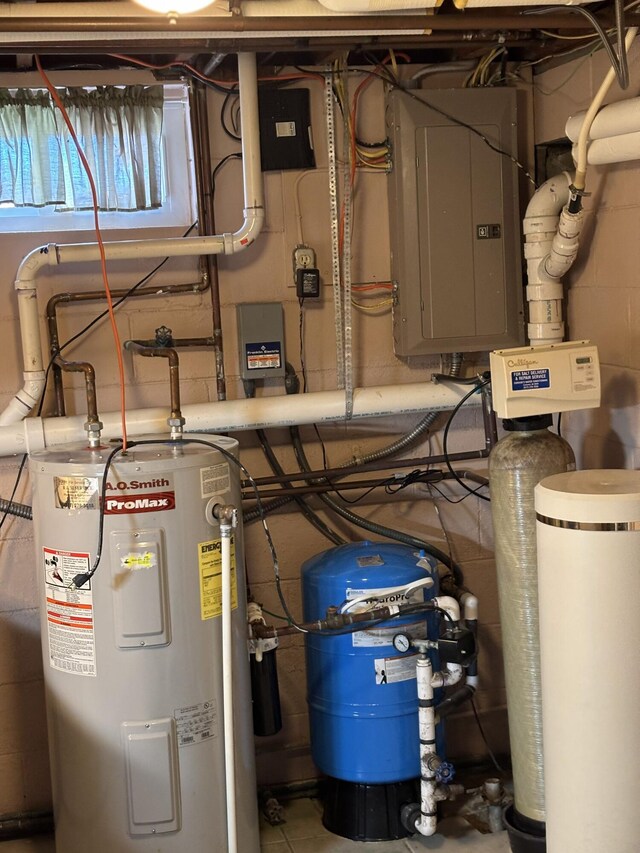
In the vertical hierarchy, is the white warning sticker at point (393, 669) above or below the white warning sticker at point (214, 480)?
below

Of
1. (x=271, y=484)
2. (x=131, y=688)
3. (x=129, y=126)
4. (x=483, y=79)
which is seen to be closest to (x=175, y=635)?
(x=131, y=688)

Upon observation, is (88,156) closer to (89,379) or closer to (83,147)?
(83,147)

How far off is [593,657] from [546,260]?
1.17 metres

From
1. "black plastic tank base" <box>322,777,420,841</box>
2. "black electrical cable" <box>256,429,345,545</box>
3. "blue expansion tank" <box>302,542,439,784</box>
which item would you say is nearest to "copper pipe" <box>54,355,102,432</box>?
"black electrical cable" <box>256,429,345,545</box>

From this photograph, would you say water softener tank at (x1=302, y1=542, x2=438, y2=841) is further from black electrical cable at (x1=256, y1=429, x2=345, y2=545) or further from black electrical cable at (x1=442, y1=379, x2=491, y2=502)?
black electrical cable at (x1=442, y1=379, x2=491, y2=502)

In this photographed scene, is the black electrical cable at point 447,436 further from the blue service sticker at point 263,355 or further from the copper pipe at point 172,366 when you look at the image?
the copper pipe at point 172,366

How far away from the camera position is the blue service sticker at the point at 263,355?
3.10m

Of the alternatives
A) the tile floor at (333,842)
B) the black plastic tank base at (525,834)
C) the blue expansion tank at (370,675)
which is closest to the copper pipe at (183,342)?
the blue expansion tank at (370,675)

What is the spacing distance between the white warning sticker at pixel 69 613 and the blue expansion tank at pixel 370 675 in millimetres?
724

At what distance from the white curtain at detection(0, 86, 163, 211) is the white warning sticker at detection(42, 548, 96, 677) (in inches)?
42.9

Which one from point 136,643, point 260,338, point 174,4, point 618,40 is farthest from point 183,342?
point 618,40

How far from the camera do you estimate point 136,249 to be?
2.90m

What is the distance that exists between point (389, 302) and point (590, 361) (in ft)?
2.44

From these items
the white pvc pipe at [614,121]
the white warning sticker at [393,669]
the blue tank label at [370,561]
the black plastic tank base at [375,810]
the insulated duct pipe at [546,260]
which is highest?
the white pvc pipe at [614,121]
